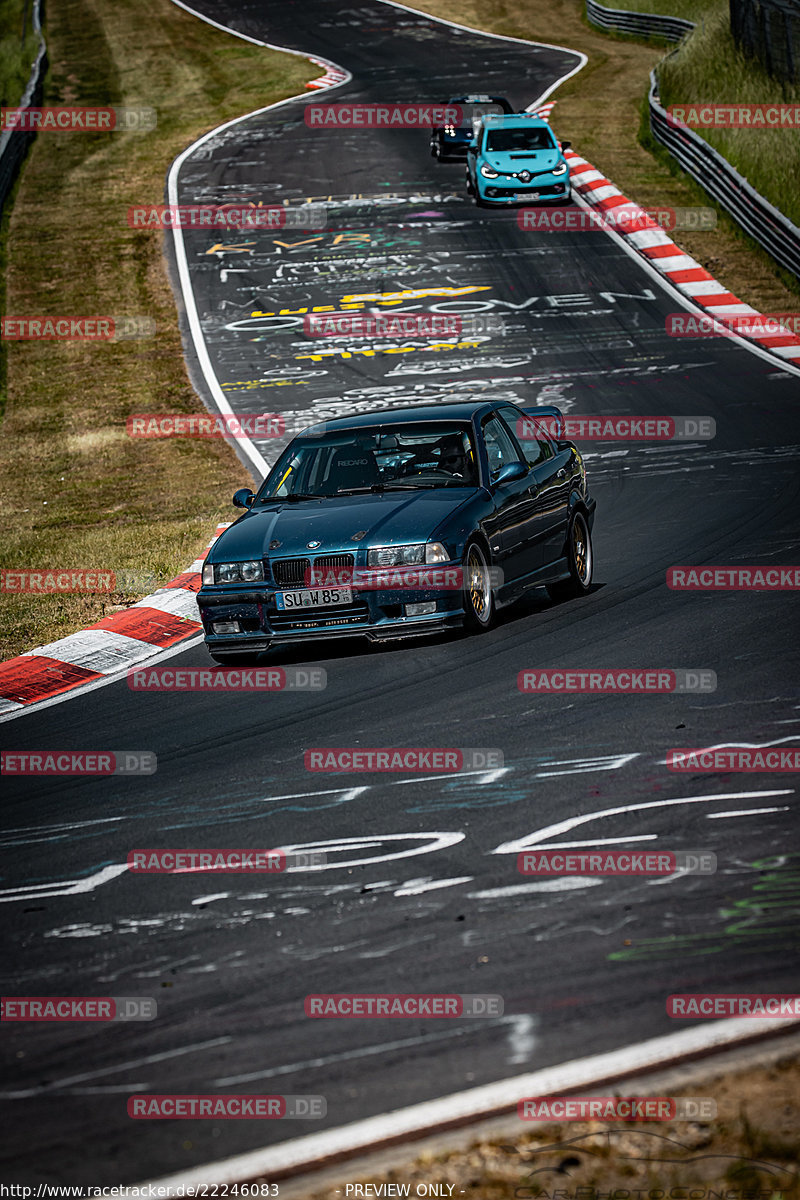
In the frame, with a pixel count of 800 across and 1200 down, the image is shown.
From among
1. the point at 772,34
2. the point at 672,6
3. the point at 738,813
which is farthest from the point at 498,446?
the point at 672,6

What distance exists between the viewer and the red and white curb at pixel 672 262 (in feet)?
67.1

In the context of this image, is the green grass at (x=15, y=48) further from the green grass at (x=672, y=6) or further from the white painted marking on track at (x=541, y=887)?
the white painted marking on track at (x=541, y=887)

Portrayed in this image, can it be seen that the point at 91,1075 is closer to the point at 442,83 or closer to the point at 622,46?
the point at 442,83

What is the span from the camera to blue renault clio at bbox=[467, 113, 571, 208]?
28.3 m

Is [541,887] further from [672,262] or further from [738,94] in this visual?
[738,94]

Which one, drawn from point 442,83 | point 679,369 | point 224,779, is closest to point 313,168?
point 442,83

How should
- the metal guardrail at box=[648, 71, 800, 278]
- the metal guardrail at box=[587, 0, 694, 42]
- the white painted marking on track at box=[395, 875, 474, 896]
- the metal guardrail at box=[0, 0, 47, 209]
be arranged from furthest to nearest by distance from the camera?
1. the metal guardrail at box=[587, 0, 694, 42]
2. the metal guardrail at box=[0, 0, 47, 209]
3. the metal guardrail at box=[648, 71, 800, 278]
4. the white painted marking on track at box=[395, 875, 474, 896]

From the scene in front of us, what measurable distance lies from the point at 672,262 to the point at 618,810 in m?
19.7

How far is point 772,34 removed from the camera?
29812 mm

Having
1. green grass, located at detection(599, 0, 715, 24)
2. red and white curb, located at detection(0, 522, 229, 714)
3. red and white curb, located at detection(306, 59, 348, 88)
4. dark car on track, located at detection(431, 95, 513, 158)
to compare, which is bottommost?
red and white curb, located at detection(0, 522, 229, 714)

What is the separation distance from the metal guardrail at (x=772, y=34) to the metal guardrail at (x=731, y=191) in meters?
2.11

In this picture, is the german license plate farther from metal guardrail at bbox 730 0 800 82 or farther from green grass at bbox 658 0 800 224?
metal guardrail at bbox 730 0 800 82

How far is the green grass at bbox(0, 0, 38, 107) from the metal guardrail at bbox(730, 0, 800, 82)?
17.9 m

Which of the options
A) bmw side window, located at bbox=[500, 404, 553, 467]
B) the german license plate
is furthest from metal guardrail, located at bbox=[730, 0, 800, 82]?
the german license plate
